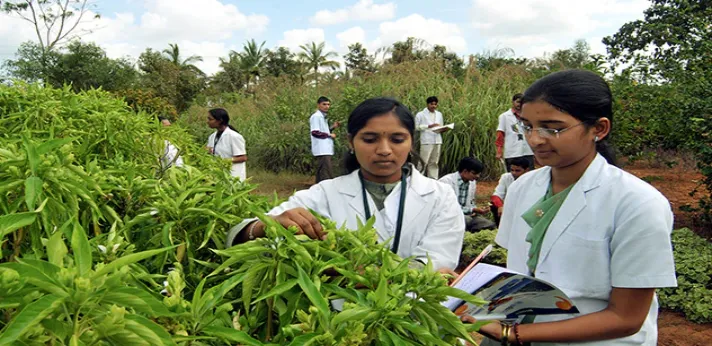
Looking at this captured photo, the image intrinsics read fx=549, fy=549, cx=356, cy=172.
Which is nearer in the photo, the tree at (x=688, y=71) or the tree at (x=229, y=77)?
the tree at (x=688, y=71)

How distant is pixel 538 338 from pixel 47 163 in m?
1.33

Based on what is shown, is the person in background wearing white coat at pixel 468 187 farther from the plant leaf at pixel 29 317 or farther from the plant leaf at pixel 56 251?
the plant leaf at pixel 29 317

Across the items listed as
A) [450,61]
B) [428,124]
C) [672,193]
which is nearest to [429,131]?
[428,124]

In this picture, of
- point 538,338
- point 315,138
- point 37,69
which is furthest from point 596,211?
point 37,69

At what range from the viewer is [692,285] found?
4.65 metres

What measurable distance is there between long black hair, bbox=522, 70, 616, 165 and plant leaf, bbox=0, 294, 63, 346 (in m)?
1.34

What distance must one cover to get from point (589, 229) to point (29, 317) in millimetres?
1353

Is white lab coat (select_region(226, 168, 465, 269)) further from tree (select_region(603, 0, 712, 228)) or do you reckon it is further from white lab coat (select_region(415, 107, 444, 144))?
white lab coat (select_region(415, 107, 444, 144))

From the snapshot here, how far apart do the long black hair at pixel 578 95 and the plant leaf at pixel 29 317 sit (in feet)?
4.41

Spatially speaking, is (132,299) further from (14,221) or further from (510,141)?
(510,141)

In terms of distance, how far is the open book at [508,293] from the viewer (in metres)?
1.44

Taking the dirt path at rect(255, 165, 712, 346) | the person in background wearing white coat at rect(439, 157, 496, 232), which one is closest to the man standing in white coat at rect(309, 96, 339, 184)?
the dirt path at rect(255, 165, 712, 346)

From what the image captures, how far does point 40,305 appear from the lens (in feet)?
2.47

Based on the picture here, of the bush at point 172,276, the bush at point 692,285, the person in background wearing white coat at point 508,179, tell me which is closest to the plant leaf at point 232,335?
the bush at point 172,276
